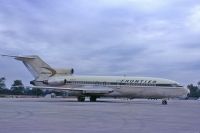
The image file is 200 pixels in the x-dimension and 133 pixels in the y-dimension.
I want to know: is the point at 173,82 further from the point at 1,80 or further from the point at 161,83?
the point at 1,80

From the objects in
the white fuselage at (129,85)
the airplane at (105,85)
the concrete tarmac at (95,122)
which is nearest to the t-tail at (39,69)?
the airplane at (105,85)

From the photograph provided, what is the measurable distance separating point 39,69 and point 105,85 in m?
10.6

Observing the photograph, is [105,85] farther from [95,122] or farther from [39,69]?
[95,122]

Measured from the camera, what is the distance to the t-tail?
56.5 m

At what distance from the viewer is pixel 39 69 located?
57.0 metres

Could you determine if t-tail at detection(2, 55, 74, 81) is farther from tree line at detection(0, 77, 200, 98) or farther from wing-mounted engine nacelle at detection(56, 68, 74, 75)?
tree line at detection(0, 77, 200, 98)

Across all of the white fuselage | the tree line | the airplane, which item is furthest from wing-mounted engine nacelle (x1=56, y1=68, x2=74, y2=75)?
the tree line

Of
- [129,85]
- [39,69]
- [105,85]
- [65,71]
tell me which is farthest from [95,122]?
[39,69]

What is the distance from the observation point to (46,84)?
54781 mm

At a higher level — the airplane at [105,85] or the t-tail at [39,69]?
A: the t-tail at [39,69]

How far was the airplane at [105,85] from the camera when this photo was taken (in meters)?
50.1

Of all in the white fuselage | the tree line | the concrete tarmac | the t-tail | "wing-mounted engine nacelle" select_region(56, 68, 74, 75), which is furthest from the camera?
the tree line

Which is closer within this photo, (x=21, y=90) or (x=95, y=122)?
→ (x=95, y=122)

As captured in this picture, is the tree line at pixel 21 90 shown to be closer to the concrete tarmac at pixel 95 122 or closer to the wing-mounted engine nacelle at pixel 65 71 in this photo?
the wing-mounted engine nacelle at pixel 65 71
